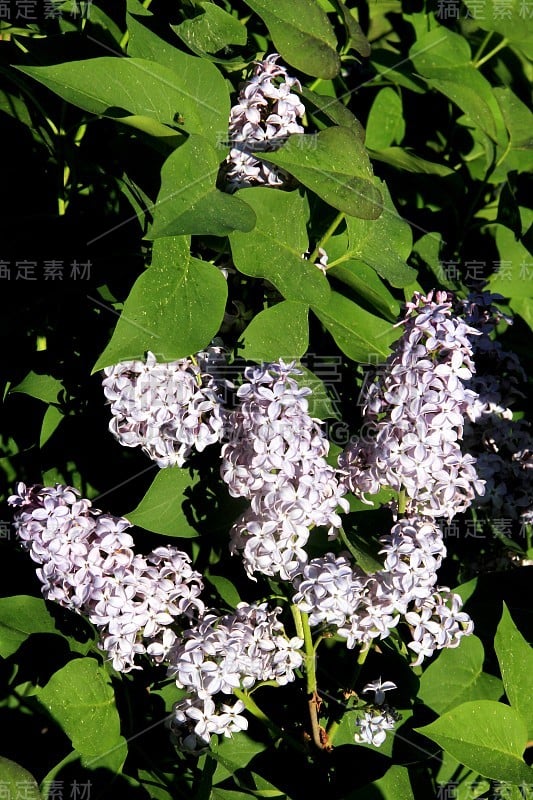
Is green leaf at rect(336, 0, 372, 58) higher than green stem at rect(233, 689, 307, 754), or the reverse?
green leaf at rect(336, 0, 372, 58)

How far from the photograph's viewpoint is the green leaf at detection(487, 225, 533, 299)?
1.69 metres

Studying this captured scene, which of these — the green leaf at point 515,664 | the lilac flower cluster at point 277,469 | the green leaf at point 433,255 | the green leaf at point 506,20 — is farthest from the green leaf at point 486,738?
the green leaf at point 506,20

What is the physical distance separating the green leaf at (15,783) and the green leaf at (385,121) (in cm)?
119

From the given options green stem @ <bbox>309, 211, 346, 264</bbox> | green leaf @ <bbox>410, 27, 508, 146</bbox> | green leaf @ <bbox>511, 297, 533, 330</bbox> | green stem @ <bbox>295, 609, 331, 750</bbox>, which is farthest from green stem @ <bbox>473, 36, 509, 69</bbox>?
green stem @ <bbox>295, 609, 331, 750</bbox>

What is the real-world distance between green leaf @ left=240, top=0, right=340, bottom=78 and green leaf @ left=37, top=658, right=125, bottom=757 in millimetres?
840

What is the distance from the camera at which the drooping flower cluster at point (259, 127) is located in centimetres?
115

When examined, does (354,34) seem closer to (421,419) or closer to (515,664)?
(421,419)

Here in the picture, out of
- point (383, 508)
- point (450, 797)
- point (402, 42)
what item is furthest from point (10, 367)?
point (402, 42)

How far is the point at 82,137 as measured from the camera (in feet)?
4.85

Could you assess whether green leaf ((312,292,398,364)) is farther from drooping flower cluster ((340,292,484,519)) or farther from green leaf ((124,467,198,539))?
green leaf ((124,467,198,539))

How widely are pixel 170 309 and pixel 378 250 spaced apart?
16.3 inches

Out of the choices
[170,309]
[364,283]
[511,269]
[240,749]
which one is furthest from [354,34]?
[240,749]

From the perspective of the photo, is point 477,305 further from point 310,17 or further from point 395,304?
point 310,17

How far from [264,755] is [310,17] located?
41.9 inches
